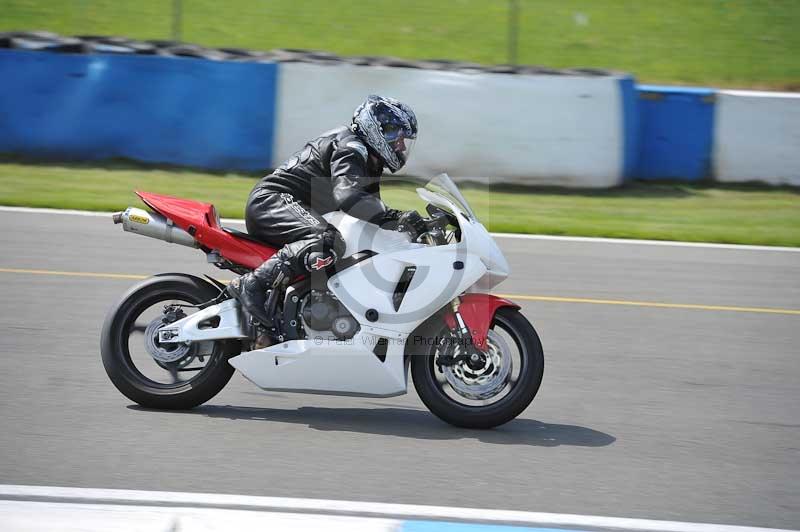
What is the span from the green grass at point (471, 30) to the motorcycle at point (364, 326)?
10426 mm

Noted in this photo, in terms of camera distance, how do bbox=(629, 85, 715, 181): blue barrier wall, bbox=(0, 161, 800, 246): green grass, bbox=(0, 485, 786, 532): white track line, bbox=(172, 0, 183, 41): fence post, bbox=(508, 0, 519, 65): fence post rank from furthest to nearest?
bbox=(172, 0, 183, 41): fence post < bbox=(508, 0, 519, 65): fence post < bbox=(629, 85, 715, 181): blue barrier wall < bbox=(0, 161, 800, 246): green grass < bbox=(0, 485, 786, 532): white track line

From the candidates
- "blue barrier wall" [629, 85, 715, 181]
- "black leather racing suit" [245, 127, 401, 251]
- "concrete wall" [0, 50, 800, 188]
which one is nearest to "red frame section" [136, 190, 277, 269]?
"black leather racing suit" [245, 127, 401, 251]

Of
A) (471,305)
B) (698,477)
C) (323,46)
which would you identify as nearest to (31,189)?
(323,46)

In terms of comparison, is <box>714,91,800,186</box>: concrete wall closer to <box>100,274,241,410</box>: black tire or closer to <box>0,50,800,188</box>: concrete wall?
<box>0,50,800,188</box>: concrete wall

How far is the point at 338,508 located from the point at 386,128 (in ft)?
6.91

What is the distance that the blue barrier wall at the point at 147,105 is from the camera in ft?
43.7

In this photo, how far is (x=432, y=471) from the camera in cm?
508

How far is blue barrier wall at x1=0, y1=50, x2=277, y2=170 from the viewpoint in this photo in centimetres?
1331

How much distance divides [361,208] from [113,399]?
1.82m

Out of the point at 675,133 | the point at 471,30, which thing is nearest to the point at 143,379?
the point at 675,133

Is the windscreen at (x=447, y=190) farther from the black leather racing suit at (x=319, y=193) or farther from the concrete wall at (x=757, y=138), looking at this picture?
the concrete wall at (x=757, y=138)

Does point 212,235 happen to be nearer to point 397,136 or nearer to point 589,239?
point 397,136

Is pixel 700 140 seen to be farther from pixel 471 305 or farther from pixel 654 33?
pixel 471 305

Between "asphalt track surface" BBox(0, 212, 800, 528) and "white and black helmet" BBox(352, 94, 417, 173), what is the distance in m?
1.48
